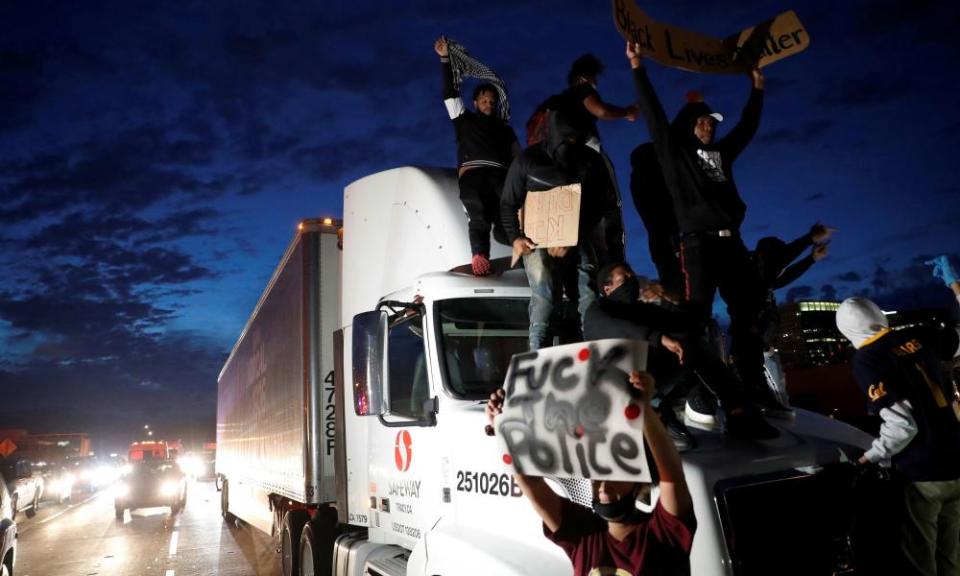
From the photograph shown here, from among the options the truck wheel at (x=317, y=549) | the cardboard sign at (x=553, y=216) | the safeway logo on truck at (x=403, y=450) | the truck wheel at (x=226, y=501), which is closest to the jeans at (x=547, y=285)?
the cardboard sign at (x=553, y=216)

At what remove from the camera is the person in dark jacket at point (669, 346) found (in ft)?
9.57

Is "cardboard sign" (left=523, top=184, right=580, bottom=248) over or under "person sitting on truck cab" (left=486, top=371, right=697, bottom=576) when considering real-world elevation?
over

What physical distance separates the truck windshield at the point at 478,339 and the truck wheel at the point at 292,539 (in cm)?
376

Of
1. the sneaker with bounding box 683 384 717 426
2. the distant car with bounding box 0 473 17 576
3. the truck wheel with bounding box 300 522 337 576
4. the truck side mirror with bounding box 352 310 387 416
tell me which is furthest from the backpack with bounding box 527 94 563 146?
the distant car with bounding box 0 473 17 576

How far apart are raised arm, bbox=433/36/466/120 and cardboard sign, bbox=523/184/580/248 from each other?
160 centimetres

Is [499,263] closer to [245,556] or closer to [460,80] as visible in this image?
[460,80]

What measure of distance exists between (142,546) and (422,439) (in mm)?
10880

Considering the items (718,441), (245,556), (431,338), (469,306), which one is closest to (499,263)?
(469,306)

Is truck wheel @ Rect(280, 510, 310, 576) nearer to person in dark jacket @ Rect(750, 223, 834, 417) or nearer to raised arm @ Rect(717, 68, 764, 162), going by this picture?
person in dark jacket @ Rect(750, 223, 834, 417)

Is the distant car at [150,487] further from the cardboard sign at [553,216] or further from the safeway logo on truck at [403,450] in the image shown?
the cardboard sign at [553,216]

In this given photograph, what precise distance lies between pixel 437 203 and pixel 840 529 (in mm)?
3345

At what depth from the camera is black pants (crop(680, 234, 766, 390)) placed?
3666 mm

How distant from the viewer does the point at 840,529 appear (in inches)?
110

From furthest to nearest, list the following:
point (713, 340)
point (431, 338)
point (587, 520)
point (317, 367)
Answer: point (317, 367) → point (431, 338) → point (713, 340) → point (587, 520)
